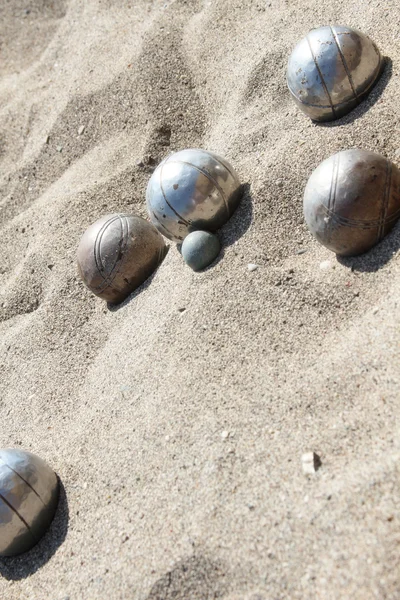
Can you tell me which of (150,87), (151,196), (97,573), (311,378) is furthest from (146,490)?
(150,87)

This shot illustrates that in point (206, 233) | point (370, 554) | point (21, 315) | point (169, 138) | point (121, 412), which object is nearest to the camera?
point (370, 554)

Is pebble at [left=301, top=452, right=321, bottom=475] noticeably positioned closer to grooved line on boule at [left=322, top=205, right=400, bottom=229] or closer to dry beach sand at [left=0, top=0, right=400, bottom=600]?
dry beach sand at [left=0, top=0, right=400, bottom=600]

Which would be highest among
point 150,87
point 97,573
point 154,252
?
point 150,87

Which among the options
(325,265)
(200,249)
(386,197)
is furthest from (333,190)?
(200,249)

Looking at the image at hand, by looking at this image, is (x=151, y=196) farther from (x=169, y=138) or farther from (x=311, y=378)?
(x=311, y=378)

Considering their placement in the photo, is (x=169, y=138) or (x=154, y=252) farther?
(x=169, y=138)

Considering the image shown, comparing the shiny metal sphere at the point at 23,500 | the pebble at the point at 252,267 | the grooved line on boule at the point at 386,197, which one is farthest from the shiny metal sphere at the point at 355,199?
the shiny metal sphere at the point at 23,500
